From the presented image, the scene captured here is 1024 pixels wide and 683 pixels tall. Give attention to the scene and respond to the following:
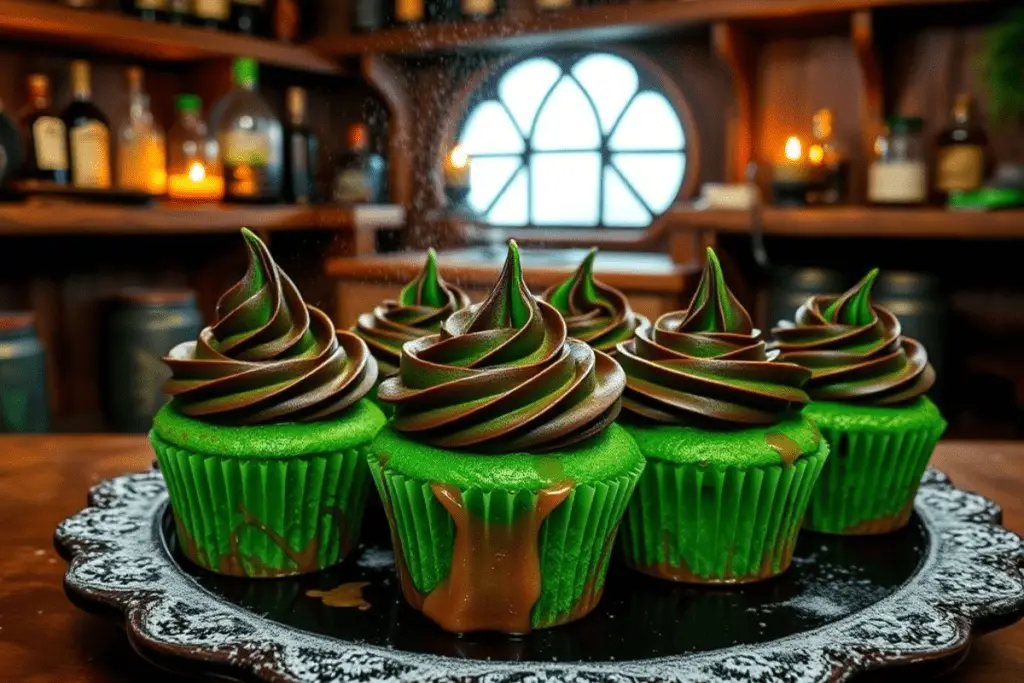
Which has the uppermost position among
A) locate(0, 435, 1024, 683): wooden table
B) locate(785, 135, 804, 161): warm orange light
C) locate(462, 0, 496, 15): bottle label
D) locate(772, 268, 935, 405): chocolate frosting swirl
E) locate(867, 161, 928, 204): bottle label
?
locate(462, 0, 496, 15): bottle label

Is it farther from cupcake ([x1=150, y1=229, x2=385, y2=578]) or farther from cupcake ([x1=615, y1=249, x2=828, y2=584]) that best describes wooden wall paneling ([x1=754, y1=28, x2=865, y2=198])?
cupcake ([x1=150, y1=229, x2=385, y2=578])

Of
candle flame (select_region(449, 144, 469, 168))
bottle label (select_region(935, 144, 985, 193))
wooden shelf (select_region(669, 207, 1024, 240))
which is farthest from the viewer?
candle flame (select_region(449, 144, 469, 168))

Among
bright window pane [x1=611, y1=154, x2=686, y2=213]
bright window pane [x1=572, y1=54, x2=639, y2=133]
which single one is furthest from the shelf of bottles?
bright window pane [x1=611, y1=154, x2=686, y2=213]

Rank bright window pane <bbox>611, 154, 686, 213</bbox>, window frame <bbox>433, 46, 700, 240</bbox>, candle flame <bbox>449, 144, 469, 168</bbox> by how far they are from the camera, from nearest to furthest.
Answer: candle flame <bbox>449, 144, 469, 168</bbox> → window frame <bbox>433, 46, 700, 240</bbox> → bright window pane <bbox>611, 154, 686, 213</bbox>

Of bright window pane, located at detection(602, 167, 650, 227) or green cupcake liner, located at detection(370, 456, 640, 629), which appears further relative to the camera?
bright window pane, located at detection(602, 167, 650, 227)

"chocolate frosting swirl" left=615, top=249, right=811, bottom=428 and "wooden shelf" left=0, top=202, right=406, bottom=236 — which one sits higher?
"wooden shelf" left=0, top=202, right=406, bottom=236

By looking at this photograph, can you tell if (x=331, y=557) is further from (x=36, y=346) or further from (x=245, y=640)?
(x=36, y=346)
